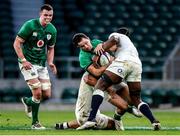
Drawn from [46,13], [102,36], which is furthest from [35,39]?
[102,36]

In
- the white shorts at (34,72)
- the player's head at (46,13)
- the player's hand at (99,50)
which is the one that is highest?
the player's head at (46,13)

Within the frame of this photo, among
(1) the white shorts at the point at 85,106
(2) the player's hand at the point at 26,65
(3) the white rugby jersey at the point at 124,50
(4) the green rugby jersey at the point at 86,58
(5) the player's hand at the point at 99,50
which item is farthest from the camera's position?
(2) the player's hand at the point at 26,65

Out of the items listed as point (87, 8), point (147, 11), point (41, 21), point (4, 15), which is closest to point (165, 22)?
point (147, 11)

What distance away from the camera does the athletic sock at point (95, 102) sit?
1342cm

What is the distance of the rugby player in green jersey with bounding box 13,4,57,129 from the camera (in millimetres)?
14164

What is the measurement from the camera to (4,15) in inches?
1120

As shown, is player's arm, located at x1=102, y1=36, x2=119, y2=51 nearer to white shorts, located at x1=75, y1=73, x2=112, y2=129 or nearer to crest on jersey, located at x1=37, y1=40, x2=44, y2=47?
white shorts, located at x1=75, y1=73, x2=112, y2=129

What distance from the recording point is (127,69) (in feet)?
44.7

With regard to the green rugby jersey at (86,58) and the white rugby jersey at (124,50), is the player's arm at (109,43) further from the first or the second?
the green rugby jersey at (86,58)

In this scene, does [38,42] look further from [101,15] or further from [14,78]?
[101,15]

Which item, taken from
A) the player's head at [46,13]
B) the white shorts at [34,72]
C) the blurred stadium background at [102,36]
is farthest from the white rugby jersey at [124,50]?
the blurred stadium background at [102,36]

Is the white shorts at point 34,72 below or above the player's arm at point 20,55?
below

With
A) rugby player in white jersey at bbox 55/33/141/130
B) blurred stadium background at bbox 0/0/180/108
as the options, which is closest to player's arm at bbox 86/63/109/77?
rugby player in white jersey at bbox 55/33/141/130

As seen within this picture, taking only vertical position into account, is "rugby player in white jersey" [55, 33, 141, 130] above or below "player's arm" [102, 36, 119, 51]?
below
